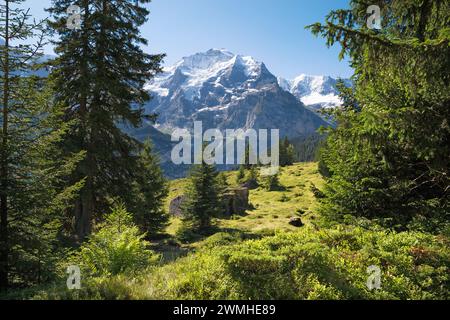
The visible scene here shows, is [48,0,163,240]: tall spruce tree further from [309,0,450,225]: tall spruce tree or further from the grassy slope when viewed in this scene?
the grassy slope

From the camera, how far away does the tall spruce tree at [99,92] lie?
1486 cm

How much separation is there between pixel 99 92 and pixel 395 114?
13.1 metres

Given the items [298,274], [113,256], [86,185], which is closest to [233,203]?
[86,185]

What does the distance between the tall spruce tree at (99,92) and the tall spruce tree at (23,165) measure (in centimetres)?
555

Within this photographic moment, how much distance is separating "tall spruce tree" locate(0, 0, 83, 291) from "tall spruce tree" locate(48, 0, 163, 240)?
5.55m

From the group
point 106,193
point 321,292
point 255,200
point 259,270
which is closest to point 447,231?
point 321,292

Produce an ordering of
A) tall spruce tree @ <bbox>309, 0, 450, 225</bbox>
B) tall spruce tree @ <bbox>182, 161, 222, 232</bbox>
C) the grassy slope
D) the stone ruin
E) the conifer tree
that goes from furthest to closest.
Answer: the stone ruin, the grassy slope, tall spruce tree @ <bbox>182, 161, 222, 232</bbox>, the conifer tree, tall spruce tree @ <bbox>309, 0, 450, 225</bbox>

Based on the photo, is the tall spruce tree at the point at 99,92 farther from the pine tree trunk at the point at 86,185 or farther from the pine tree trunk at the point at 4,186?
the pine tree trunk at the point at 4,186

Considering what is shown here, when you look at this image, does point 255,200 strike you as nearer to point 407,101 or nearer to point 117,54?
point 117,54

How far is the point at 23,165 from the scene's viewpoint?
8.32 metres

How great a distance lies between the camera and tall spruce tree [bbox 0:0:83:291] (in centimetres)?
789

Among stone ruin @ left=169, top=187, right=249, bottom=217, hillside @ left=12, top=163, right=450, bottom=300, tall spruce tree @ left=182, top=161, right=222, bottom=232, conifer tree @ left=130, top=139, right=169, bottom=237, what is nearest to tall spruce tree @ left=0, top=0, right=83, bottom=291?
hillside @ left=12, top=163, right=450, bottom=300

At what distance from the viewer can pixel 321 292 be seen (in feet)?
18.5

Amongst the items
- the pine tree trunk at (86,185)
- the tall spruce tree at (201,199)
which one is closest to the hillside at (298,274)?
the pine tree trunk at (86,185)
